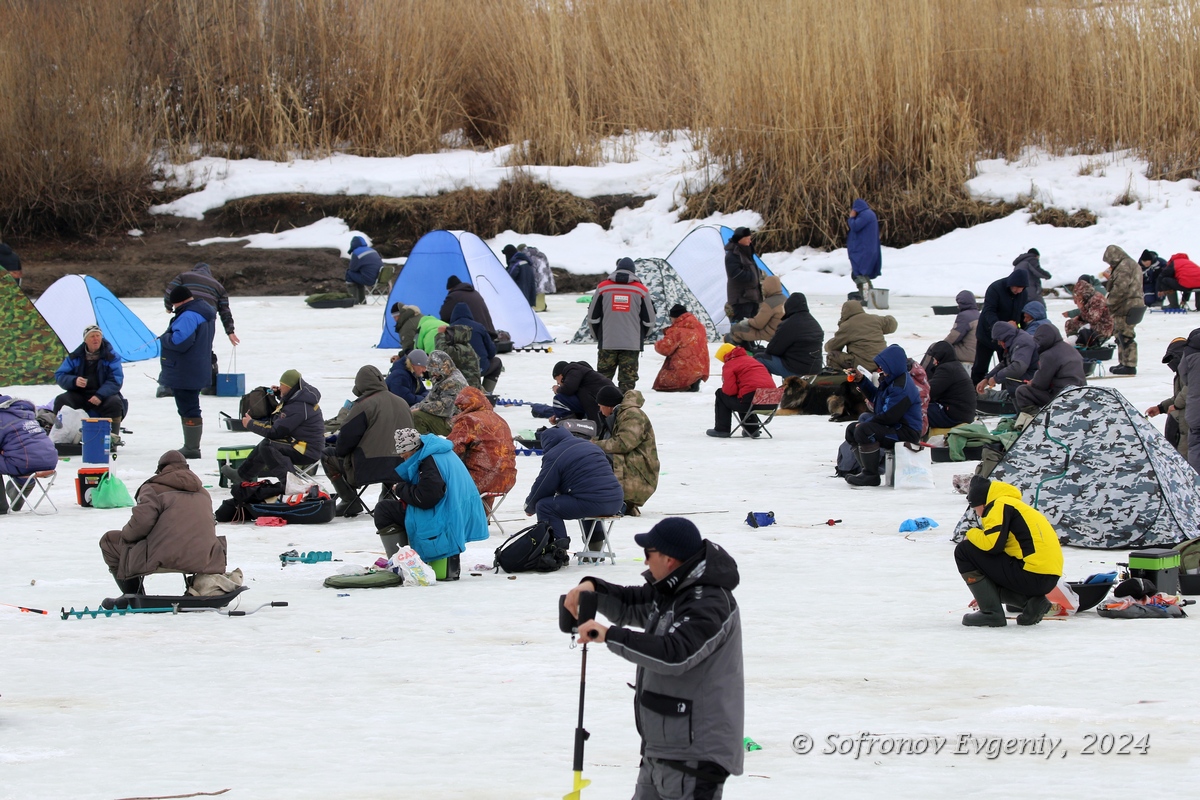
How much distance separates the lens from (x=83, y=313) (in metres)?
20.5

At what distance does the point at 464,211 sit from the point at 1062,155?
45.7 feet

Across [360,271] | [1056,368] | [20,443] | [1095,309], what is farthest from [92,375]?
[360,271]

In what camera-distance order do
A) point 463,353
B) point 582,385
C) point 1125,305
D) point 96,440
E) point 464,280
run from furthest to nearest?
point 464,280, point 1125,305, point 463,353, point 582,385, point 96,440

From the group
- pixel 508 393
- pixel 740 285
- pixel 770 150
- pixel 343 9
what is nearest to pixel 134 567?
pixel 508 393

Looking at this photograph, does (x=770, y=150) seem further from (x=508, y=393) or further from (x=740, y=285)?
(x=508, y=393)

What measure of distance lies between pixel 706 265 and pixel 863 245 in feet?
11.6

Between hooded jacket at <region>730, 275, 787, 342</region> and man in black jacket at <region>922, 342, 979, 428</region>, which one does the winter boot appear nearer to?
man in black jacket at <region>922, 342, 979, 428</region>

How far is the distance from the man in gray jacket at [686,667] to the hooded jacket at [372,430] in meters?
6.85

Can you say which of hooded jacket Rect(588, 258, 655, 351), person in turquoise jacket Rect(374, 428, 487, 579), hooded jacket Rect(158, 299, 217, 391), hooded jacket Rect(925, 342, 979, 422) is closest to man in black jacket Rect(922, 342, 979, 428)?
hooded jacket Rect(925, 342, 979, 422)

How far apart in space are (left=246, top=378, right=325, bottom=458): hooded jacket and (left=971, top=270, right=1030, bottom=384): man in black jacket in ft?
25.6

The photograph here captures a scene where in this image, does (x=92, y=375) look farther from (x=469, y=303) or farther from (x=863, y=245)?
(x=863, y=245)

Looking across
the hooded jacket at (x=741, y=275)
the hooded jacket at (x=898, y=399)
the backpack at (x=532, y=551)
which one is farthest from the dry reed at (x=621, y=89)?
the backpack at (x=532, y=551)

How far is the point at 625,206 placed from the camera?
3553cm

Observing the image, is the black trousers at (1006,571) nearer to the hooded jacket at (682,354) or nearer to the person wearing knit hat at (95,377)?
the person wearing knit hat at (95,377)
